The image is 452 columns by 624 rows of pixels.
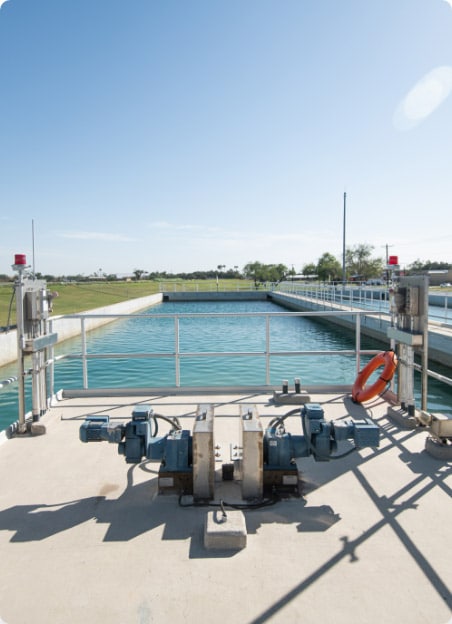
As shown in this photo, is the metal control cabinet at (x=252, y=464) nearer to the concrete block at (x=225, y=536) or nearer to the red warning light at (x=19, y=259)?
the concrete block at (x=225, y=536)

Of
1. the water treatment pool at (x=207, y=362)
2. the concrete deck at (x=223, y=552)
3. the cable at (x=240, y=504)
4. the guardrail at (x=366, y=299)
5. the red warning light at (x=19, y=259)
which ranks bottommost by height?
the water treatment pool at (x=207, y=362)

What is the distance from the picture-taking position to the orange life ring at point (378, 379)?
470 cm

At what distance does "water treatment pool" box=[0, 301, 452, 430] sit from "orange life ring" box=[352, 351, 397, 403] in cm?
119

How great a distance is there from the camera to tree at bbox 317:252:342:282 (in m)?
69.6

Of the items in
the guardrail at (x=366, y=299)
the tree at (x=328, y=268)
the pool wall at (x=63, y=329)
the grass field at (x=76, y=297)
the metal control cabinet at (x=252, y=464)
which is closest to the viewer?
the metal control cabinet at (x=252, y=464)

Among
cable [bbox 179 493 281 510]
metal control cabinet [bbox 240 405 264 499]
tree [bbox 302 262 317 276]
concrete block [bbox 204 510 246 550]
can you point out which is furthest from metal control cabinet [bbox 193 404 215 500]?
tree [bbox 302 262 317 276]

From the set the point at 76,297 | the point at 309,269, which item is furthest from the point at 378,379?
the point at 309,269

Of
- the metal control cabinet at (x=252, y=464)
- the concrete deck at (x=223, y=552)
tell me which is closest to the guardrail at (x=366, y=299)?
the concrete deck at (x=223, y=552)

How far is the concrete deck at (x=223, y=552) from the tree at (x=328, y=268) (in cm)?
6441

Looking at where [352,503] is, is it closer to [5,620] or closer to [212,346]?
[5,620]

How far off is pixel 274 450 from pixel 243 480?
306 mm

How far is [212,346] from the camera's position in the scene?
50.9 feet

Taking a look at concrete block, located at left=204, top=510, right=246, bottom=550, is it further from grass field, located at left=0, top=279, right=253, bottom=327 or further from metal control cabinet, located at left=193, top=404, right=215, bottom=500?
grass field, located at left=0, top=279, right=253, bottom=327

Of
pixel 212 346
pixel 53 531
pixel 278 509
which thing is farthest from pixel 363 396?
pixel 212 346
